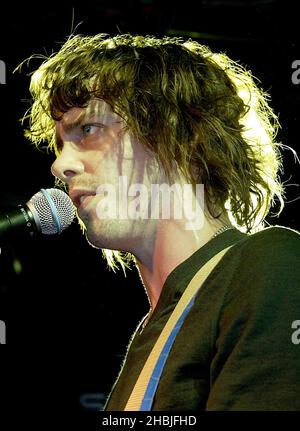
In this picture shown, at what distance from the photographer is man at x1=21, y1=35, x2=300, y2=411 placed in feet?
4.55

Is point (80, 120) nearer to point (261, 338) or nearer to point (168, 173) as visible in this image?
point (168, 173)

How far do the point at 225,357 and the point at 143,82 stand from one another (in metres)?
1.02

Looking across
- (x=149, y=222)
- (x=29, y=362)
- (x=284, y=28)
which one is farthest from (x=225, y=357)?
(x=29, y=362)

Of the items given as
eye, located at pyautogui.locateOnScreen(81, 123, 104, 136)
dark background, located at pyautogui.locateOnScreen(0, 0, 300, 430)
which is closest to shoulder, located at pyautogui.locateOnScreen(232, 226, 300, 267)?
eye, located at pyautogui.locateOnScreen(81, 123, 104, 136)

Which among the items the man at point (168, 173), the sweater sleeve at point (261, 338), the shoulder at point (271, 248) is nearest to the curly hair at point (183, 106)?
the man at point (168, 173)

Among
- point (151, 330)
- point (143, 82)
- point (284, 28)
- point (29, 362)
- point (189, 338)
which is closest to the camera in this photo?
point (189, 338)

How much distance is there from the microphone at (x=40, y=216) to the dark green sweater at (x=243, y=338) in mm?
494

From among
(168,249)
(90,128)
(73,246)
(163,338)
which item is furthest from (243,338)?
(73,246)

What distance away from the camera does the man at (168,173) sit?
4.55ft

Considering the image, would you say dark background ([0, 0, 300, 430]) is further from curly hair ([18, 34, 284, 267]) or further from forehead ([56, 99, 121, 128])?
forehead ([56, 99, 121, 128])

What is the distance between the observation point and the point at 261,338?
47.4 inches

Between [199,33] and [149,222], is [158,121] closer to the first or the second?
[149,222]

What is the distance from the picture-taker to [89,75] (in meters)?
1.98

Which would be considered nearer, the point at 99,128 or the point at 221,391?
the point at 221,391
